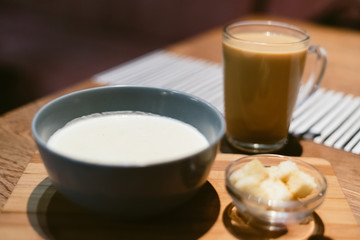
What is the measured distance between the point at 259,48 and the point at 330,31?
0.97m

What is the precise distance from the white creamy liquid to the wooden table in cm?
12

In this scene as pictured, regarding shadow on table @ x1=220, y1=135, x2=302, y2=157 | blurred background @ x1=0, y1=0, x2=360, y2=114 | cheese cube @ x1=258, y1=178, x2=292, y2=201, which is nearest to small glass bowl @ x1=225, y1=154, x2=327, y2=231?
Result: cheese cube @ x1=258, y1=178, x2=292, y2=201

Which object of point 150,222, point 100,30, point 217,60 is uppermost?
point 150,222

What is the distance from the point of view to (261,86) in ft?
2.26

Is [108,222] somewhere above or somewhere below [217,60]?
above

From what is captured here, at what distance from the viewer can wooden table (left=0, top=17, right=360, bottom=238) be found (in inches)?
24.0

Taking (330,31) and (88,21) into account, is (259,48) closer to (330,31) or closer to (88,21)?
(330,31)

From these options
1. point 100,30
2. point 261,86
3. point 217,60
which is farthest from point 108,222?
point 100,30

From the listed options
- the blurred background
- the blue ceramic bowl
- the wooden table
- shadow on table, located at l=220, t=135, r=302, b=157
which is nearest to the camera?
the blue ceramic bowl

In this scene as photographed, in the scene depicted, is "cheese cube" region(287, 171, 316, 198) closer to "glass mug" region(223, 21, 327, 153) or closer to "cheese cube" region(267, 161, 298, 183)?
"cheese cube" region(267, 161, 298, 183)

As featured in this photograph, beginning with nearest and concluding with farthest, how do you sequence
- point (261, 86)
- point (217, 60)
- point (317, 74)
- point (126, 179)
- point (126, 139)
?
point (126, 179), point (126, 139), point (261, 86), point (317, 74), point (217, 60)

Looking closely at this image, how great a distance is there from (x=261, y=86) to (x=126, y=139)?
271mm

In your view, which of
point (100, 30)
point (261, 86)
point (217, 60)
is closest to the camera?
point (261, 86)

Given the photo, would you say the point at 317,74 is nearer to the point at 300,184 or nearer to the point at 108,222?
the point at 300,184
